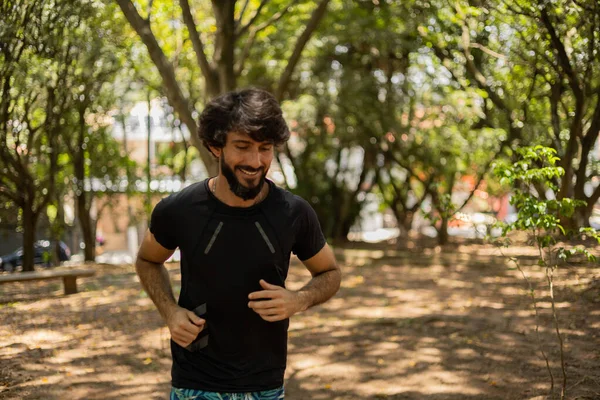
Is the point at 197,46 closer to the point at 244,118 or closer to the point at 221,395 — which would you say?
the point at 244,118

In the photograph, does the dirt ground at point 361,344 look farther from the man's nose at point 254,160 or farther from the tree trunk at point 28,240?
the man's nose at point 254,160

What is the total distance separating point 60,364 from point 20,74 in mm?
2703

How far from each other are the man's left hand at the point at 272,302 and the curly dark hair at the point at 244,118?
55 cm

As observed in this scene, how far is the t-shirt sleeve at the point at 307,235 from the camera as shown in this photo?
2.86 m

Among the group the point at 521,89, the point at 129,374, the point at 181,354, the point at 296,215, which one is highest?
the point at 521,89

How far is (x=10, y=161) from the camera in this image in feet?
40.5

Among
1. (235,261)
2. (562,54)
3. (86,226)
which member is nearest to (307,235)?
(235,261)

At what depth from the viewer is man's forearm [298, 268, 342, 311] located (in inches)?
112

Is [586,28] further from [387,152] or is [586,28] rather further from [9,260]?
[9,260]

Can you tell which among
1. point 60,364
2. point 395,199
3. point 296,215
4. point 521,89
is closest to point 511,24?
point 521,89

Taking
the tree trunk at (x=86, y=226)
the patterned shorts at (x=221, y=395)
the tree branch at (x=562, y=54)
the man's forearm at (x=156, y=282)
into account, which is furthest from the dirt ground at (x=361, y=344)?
the tree trunk at (x=86, y=226)

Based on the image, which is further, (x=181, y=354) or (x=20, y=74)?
(x=20, y=74)

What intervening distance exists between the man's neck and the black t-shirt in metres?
0.02

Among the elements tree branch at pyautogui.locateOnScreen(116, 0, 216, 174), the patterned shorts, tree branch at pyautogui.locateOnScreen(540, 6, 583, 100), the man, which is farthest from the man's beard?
tree branch at pyautogui.locateOnScreen(540, 6, 583, 100)
